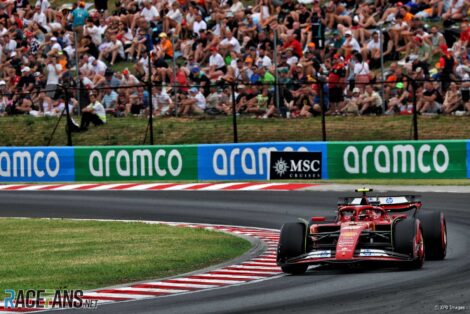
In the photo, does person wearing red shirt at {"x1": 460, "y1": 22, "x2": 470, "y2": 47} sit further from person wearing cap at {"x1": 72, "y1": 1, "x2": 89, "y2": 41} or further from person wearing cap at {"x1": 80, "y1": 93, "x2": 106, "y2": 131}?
person wearing cap at {"x1": 72, "y1": 1, "x2": 89, "y2": 41}

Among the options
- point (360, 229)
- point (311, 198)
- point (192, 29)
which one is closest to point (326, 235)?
point (360, 229)

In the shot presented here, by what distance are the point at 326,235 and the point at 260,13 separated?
694 inches

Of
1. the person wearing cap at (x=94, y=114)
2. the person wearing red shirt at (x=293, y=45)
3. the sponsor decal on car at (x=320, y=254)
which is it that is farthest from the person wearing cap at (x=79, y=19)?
the sponsor decal on car at (x=320, y=254)

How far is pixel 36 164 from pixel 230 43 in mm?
5958

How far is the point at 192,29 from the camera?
32.4m

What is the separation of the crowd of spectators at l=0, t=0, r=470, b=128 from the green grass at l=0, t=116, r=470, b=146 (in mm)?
358

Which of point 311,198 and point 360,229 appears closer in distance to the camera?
point 360,229

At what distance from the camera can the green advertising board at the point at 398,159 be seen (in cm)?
2600

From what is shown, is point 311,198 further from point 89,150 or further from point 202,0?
point 202,0

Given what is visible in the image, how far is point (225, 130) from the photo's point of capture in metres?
30.2

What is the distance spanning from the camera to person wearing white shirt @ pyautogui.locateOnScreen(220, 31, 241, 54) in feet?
99.8

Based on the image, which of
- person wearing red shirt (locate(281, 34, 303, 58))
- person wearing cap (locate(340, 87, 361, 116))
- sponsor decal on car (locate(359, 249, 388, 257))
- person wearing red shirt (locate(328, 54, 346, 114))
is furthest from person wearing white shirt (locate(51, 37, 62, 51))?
sponsor decal on car (locate(359, 249, 388, 257))

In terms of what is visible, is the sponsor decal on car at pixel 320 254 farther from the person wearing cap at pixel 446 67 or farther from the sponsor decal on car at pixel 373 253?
the person wearing cap at pixel 446 67

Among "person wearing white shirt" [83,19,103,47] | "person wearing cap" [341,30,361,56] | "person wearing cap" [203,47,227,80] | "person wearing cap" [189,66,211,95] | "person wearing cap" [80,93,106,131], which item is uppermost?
"person wearing white shirt" [83,19,103,47]
